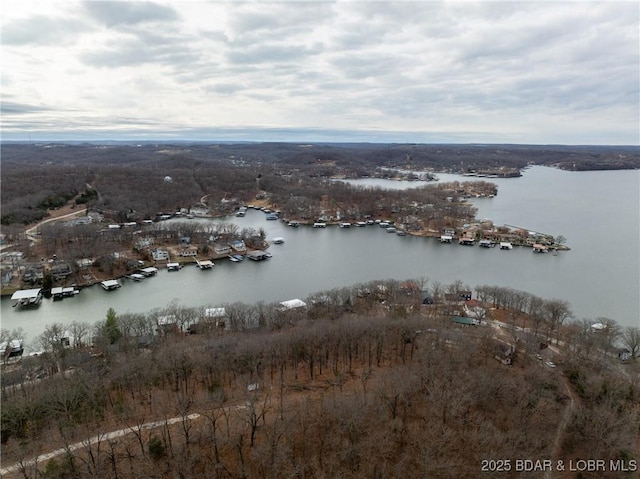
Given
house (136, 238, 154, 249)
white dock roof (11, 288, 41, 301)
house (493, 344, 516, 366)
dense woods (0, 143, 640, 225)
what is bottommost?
white dock roof (11, 288, 41, 301)

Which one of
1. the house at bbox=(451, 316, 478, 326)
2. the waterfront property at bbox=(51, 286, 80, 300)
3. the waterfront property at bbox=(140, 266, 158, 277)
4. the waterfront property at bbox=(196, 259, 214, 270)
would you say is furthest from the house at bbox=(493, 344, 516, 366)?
the waterfront property at bbox=(51, 286, 80, 300)

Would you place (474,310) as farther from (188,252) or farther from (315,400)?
(188,252)

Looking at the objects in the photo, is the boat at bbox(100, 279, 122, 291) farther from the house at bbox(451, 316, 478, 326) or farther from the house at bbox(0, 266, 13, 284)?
the house at bbox(451, 316, 478, 326)

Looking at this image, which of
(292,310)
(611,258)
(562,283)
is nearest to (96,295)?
(292,310)

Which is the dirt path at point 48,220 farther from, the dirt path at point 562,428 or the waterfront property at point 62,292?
the dirt path at point 562,428

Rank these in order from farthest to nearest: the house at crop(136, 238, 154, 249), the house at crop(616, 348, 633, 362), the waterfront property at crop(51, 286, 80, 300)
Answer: the house at crop(136, 238, 154, 249) < the waterfront property at crop(51, 286, 80, 300) < the house at crop(616, 348, 633, 362)

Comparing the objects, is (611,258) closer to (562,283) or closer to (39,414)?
(562,283)
